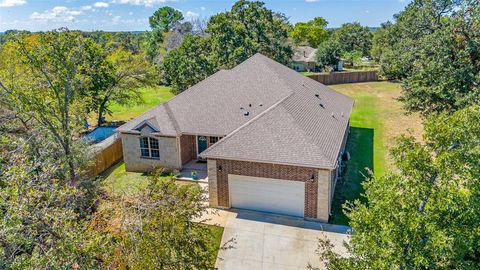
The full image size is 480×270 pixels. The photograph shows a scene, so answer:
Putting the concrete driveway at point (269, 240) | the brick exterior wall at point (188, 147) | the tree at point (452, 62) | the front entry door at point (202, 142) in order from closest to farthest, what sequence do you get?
1. the concrete driveway at point (269, 240)
2. the tree at point (452, 62)
3. the brick exterior wall at point (188, 147)
4. the front entry door at point (202, 142)

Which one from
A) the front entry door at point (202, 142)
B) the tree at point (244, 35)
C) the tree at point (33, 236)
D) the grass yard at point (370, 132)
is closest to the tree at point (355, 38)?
the grass yard at point (370, 132)

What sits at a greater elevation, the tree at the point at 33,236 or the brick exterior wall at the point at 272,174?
the tree at the point at 33,236

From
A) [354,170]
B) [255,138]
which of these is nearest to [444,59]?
[354,170]

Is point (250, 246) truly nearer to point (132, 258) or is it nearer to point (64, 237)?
point (132, 258)

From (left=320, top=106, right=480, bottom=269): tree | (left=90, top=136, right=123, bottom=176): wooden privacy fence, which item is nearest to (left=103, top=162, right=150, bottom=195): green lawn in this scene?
(left=90, top=136, right=123, bottom=176): wooden privacy fence

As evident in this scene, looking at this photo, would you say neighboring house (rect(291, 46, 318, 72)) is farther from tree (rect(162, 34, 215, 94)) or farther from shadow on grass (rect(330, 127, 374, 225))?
shadow on grass (rect(330, 127, 374, 225))

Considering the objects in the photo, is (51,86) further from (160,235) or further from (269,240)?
(269,240)

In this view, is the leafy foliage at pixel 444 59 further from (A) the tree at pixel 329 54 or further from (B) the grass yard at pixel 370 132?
(A) the tree at pixel 329 54
